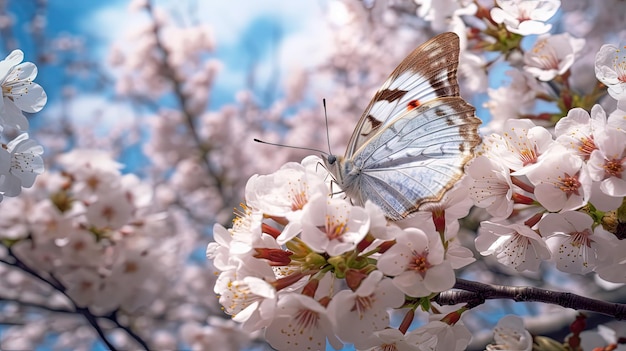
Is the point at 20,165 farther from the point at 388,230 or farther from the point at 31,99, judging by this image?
the point at 388,230

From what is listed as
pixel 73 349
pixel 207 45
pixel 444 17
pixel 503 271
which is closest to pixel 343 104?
pixel 207 45

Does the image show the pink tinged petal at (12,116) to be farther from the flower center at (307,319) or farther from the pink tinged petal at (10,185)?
the flower center at (307,319)

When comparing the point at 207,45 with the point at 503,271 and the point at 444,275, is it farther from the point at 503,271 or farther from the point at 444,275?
the point at 444,275

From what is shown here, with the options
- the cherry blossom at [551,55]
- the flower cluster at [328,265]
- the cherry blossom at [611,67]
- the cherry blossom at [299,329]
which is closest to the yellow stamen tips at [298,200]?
the flower cluster at [328,265]

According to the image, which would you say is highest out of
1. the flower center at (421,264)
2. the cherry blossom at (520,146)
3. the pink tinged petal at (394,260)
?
the cherry blossom at (520,146)

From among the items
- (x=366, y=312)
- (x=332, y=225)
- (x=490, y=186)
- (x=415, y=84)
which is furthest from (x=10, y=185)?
(x=490, y=186)

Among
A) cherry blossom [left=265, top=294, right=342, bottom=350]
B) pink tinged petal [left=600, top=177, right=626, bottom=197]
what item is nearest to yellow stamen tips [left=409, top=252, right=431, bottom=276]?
cherry blossom [left=265, top=294, right=342, bottom=350]
